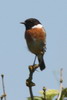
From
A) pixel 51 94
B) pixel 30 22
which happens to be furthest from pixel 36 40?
pixel 51 94

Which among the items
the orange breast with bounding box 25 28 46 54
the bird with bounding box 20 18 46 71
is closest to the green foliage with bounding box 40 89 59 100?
the bird with bounding box 20 18 46 71

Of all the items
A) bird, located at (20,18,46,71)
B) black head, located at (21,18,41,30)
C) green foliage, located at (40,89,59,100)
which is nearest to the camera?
A: green foliage, located at (40,89,59,100)

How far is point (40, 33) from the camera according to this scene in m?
5.10

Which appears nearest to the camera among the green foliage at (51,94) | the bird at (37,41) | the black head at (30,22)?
the green foliage at (51,94)

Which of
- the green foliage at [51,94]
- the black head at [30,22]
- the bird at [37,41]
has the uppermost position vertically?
the black head at [30,22]

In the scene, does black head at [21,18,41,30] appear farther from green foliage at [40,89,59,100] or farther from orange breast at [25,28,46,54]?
green foliage at [40,89,59,100]

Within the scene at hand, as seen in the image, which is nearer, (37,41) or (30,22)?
(37,41)

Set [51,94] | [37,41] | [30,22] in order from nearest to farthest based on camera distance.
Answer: [51,94]
[37,41]
[30,22]

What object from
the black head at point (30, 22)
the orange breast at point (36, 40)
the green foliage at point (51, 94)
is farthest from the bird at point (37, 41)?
the green foliage at point (51, 94)

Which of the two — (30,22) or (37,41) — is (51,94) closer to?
(37,41)

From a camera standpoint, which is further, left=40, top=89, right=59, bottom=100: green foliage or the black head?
the black head

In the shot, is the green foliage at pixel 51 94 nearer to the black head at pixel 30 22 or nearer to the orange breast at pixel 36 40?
the orange breast at pixel 36 40

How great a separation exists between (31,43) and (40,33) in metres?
0.24

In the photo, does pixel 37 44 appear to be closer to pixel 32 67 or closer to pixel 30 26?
pixel 30 26
